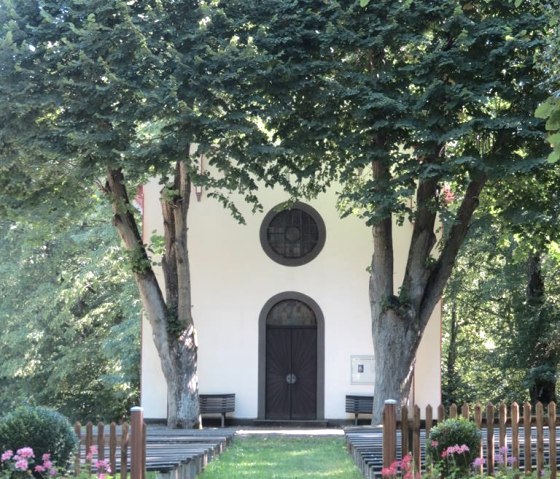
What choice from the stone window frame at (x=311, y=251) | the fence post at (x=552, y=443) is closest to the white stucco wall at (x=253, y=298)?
the stone window frame at (x=311, y=251)

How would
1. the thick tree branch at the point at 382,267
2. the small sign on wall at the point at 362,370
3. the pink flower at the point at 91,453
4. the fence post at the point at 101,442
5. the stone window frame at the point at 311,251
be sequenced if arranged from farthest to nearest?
the stone window frame at the point at 311,251, the small sign on wall at the point at 362,370, the thick tree branch at the point at 382,267, the fence post at the point at 101,442, the pink flower at the point at 91,453

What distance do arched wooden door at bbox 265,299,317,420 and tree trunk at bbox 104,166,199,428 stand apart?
3.91 m

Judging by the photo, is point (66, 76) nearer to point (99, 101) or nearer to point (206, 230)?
point (99, 101)

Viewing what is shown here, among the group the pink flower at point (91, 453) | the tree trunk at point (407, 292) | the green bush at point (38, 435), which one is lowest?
the pink flower at point (91, 453)

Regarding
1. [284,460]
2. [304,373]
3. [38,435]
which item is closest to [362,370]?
[304,373]

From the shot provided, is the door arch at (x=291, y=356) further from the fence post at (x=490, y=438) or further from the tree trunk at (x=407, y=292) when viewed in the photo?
the fence post at (x=490, y=438)

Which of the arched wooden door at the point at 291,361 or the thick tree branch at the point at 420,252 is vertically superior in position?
the thick tree branch at the point at 420,252

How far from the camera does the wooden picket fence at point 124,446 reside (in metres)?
9.88

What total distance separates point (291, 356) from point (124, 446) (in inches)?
522

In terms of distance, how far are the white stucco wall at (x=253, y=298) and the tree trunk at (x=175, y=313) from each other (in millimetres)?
3443

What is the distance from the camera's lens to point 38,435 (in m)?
9.60

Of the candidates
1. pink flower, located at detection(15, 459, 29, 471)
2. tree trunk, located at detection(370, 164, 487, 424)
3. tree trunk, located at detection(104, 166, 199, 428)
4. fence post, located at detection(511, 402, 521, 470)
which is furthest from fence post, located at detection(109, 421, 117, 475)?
tree trunk, located at detection(104, 166, 199, 428)

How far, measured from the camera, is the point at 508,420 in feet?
36.0

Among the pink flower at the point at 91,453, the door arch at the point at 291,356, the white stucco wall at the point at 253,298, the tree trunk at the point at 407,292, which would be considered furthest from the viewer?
the door arch at the point at 291,356
